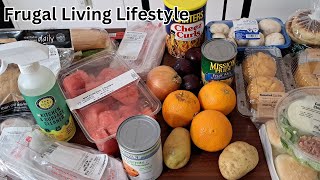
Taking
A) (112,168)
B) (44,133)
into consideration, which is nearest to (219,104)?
(112,168)

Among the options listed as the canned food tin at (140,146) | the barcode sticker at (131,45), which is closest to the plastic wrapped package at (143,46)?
the barcode sticker at (131,45)

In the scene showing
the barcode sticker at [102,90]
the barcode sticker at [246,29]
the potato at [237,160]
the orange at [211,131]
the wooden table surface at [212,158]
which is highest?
the barcode sticker at [246,29]

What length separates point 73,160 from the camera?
1.98 feet

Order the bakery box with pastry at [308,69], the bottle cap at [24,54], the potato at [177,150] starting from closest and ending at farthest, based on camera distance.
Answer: the bottle cap at [24,54]
the potato at [177,150]
the bakery box with pastry at [308,69]

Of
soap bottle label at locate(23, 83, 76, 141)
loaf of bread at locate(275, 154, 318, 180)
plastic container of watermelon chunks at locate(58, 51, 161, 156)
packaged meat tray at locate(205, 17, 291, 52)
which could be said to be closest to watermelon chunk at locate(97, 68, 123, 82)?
plastic container of watermelon chunks at locate(58, 51, 161, 156)

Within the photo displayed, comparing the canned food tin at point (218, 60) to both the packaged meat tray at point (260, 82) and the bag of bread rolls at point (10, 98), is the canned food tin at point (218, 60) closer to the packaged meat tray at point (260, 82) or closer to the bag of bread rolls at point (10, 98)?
the packaged meat tray at point (260, 82)

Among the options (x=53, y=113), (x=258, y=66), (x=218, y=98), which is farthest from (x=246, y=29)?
(x=53, y=113)

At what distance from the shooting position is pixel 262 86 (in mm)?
690

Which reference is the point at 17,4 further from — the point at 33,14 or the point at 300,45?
the point at 300,45

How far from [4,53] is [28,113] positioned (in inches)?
8.9

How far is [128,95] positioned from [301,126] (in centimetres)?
34

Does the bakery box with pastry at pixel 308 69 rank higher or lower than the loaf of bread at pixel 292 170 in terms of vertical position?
higher

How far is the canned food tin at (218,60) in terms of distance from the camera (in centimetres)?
67

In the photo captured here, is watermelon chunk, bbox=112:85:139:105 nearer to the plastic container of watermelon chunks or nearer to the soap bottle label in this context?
the plastic container of watermelon chunks
